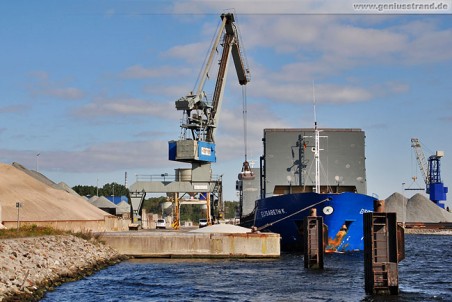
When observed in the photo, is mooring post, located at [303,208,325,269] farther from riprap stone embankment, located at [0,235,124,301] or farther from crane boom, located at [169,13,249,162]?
crane boom, located at [169,13,249,162]

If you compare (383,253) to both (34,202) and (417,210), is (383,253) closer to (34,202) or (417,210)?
(34,202)

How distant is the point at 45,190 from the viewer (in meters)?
75.9

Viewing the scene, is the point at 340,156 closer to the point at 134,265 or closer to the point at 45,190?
the point at 134,265

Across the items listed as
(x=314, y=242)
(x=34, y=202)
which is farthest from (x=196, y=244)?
(x=34, y=202)

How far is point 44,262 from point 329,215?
27.0 meters

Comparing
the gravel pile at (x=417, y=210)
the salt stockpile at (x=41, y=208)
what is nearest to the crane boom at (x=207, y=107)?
the salt stockpile at (x=41, y=208)

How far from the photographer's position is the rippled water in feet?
98.5

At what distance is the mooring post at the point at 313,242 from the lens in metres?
41.4

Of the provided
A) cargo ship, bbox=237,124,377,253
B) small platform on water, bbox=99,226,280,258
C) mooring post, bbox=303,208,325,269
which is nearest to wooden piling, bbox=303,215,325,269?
mooring post, bbox=303,208,325,269

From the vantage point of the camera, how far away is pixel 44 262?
115 ft

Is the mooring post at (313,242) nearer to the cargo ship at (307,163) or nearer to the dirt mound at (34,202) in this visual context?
the cargo ship at (307,163)

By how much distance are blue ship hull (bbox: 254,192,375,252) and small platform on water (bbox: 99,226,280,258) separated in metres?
4.47

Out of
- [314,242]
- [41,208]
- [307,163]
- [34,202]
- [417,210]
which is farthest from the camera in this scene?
[417,210]

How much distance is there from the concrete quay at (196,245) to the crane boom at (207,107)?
2868cm
